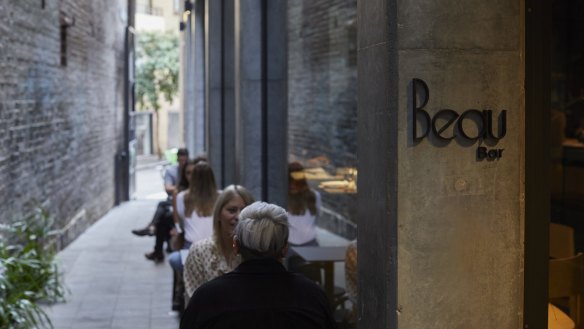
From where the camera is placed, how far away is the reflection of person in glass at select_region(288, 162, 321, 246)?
7891 millimetres

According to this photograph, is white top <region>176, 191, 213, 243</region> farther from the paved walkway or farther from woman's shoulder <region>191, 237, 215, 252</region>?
woman's shoulder <region>191, 237, 215, 252</region>

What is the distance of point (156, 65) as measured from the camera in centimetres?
4641

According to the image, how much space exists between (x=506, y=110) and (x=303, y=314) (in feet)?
3.98

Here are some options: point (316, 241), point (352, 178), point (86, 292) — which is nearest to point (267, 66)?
point (316, 241)

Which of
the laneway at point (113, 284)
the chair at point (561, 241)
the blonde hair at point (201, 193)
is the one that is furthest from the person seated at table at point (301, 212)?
the chair at point (561, 241)

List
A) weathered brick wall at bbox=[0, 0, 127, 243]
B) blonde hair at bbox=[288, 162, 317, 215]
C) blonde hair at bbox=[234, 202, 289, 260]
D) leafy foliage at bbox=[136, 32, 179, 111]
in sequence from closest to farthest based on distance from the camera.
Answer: blonde hair at bbox=[234, 202, 289, 260], blonde hair at bbox=[288, 162, 317, 215], weathered brick wall at bbox=[0, 0, 127, 243], leafy foliage at bbox=[136, 32, 179, 111]

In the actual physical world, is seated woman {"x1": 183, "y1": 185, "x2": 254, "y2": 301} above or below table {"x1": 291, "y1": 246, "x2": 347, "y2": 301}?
above

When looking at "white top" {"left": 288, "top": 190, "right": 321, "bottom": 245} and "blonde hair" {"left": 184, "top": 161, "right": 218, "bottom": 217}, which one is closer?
"white top" {"left": 288, "top": 190, "right": 321, "bottom": 245}

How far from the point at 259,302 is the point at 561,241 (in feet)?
5.40

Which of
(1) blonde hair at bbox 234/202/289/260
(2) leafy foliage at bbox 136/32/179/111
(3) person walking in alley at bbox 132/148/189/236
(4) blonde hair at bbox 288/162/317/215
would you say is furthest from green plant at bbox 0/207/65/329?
(2) leafy foliage at bbox 136/32/179/111

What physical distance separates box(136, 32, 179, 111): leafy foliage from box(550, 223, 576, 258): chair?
42660mm

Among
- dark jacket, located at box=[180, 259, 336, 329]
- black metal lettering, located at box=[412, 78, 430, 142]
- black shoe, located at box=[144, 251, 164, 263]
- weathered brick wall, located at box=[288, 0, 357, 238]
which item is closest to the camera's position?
dark jacket, located at box=[180, 259, 336, 329]

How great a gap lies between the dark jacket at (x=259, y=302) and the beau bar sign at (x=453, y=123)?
2.57 ft

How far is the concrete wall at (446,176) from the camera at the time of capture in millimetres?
3771
